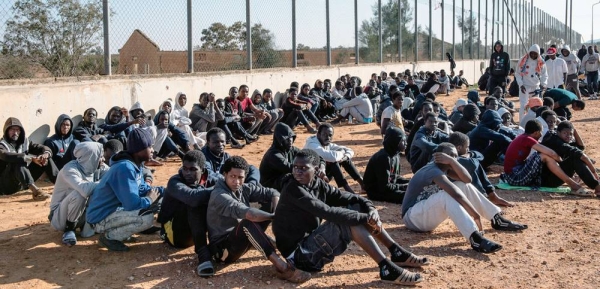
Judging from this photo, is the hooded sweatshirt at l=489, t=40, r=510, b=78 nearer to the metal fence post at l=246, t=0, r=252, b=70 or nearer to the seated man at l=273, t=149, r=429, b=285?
the metal fence post at l=246, t=0, r=252, b=70

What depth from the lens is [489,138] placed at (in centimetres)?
894

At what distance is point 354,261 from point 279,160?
170 cm

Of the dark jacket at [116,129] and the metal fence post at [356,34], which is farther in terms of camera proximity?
the metal fence post at [356,34]

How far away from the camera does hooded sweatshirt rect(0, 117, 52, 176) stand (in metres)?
7.84

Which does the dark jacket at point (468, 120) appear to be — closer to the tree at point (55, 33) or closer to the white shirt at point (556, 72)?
the tree at point (55, 33)

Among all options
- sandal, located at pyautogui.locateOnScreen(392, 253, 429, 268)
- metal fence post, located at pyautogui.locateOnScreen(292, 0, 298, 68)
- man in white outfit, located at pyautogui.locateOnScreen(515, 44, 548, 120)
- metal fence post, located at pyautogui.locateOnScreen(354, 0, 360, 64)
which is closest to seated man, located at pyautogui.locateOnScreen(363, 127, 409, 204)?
sandal, located at pyautogui.locateOnScreen(392, 253, 429, 268)

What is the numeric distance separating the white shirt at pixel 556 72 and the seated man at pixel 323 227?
13.1 m

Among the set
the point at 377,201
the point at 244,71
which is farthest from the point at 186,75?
the point at 377,201

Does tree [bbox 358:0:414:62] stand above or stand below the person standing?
above

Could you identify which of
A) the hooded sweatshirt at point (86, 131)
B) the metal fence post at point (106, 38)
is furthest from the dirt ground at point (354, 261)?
the metal fence post at point (106, 38)

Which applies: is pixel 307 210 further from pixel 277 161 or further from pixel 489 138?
pixel 489 138

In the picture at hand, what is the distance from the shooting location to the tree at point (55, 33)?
942 centimetres

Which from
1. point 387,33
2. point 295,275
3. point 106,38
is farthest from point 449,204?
point 387,33

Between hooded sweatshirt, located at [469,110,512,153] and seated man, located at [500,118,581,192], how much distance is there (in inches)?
31.0
